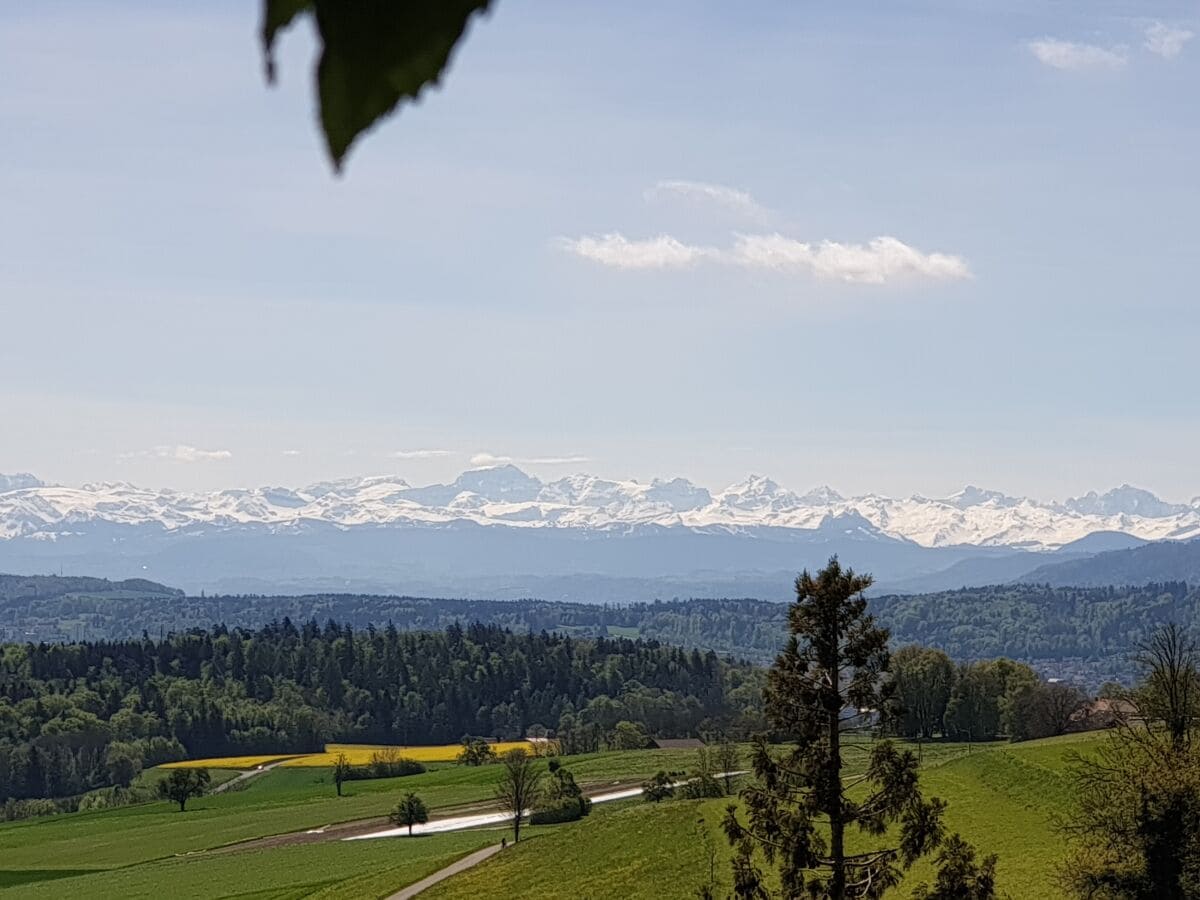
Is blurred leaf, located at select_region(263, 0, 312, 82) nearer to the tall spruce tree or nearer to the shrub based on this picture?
the tall spruce tree

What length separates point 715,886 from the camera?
4881 centimetres

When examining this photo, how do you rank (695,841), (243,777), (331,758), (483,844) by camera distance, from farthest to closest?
1. (331,758)
2. (243,777)
3. (483,844)
4. (695,841)

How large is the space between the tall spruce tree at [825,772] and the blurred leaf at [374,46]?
23.3m

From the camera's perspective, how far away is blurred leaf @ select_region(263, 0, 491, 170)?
0.84 metres

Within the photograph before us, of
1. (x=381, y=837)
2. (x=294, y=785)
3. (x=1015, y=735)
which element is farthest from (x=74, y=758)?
(x=1015, y=735)

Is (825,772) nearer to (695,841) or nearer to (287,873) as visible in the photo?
(695,841)

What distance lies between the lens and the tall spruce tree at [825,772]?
2331 cm

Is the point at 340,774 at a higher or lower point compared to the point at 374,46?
lower

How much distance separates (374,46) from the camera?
0.85 metres

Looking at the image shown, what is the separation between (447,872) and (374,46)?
64.0 metres

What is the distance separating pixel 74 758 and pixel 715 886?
4779 inches

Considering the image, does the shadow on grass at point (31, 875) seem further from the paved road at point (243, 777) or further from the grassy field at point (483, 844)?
the paved road at point (243, 777)

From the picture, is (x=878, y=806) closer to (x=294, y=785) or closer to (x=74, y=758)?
(x=294, y=785)

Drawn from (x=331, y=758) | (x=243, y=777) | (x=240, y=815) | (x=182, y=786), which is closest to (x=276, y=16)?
(x=240, y=815)
